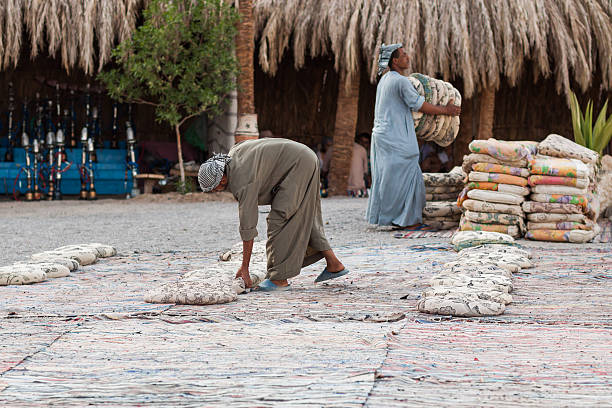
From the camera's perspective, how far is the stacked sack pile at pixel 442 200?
25.8 feet

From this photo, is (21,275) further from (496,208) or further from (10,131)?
(10,131)

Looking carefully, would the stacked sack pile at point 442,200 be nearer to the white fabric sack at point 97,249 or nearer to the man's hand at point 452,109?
the man's hand at point 452,109

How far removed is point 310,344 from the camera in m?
3.07

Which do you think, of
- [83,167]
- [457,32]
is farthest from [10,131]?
[457,32]

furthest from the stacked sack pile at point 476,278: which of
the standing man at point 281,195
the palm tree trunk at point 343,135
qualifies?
the palm tree trunk at point 343,135

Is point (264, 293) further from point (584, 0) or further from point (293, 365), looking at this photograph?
point (584, 0)

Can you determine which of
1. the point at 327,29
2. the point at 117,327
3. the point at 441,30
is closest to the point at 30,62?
the point at 327,29

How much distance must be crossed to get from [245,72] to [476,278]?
8.63 meters

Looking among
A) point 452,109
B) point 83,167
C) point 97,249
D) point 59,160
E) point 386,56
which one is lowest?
point 97,249

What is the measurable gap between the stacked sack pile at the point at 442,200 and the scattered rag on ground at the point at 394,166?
162 mm

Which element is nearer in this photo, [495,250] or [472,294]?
[472,294]

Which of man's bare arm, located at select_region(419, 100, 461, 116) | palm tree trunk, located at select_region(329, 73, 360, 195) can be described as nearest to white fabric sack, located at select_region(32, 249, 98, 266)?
man's bare arm, located at select_region(419, 100, 461, 116)

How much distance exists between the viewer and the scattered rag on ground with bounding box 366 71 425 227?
25.2 ft

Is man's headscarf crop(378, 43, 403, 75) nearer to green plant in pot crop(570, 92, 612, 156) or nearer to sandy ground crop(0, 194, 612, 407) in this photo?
green plant in pot crop(570, 92, 612, 156)
